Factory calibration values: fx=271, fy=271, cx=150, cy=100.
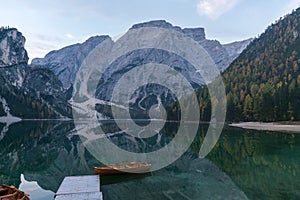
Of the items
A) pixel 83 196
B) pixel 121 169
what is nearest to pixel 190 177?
pixel 121 169

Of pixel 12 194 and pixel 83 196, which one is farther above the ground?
pixel 12 194

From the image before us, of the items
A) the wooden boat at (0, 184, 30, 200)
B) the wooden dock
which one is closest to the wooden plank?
the wooden dock

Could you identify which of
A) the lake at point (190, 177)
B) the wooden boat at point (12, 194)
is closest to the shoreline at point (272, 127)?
the lake at point (190, 177)

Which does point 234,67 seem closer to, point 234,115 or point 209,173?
point 234,115

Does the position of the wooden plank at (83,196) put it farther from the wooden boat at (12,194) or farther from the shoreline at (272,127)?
the shoreline at (272,127)

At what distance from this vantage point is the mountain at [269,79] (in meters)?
103

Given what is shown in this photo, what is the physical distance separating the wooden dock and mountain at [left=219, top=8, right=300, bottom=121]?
91.6 m

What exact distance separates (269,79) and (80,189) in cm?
12816

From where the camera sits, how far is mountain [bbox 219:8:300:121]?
10305cm

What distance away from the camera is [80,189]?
21219mm

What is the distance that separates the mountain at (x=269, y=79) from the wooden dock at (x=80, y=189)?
91619mm

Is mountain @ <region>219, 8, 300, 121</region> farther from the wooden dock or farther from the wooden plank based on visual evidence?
the wooden plank

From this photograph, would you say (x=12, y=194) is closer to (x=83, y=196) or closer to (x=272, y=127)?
(x=83, y=196)

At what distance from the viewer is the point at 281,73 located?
137250 mm
